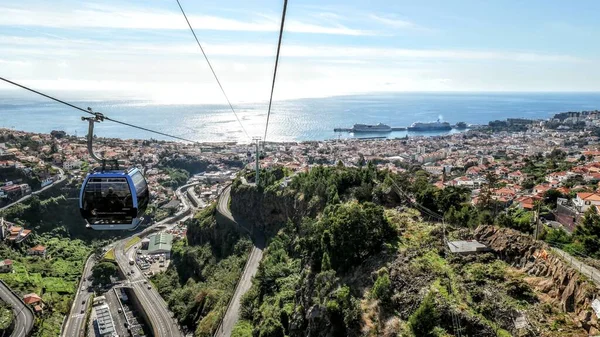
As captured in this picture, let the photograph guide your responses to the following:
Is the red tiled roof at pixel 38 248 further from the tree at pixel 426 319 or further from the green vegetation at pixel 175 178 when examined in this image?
the tree at pixel 426 319

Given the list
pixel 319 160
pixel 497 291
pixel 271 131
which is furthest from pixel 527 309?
pixel 271 131

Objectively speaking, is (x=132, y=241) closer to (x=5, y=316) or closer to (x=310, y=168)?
(x=5, y=316)

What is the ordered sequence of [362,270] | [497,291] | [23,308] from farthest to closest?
[23,308] → [362,270] → [497,291]

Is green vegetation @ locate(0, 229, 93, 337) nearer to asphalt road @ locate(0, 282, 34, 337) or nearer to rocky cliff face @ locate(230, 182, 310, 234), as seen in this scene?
asphalt road @ locate(0, 282, 34, 337)

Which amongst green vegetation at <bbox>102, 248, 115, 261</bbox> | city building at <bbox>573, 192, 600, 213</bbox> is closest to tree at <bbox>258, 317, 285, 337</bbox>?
city building at <bbox>573, 192, 600, 213</bbox>

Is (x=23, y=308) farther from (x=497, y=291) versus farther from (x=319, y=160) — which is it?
(x=319, y=160)

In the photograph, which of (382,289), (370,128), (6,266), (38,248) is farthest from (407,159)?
(382,289)

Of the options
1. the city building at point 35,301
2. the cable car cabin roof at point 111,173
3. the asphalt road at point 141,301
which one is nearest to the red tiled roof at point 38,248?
the asphalt road at point 141,301
